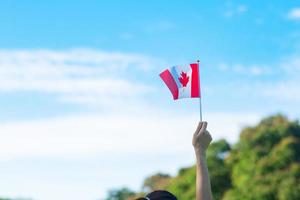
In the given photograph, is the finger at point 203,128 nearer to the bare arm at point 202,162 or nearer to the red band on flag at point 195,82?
the bare arm at point 202,162

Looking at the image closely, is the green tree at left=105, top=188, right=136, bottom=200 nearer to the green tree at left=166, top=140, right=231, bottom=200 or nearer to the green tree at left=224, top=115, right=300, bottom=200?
the green tree at left=166, top=140, right=231, bottom=200

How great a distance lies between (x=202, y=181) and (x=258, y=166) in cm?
2673

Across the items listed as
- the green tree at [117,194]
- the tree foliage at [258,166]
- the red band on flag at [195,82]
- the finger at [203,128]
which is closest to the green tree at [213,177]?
the tree foliage at [258,166]

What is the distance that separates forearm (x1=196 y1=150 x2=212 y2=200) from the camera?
4.83 m

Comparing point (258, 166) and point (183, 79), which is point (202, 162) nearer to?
point (183, 79)

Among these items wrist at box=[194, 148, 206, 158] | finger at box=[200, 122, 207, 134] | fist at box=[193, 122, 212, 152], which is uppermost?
finger at box=[200, 122, 207, 134]

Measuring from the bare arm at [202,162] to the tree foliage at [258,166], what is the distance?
82.2 ft

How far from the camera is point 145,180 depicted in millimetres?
43250

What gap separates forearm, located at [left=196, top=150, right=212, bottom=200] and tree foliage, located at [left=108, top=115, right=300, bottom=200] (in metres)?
25.1

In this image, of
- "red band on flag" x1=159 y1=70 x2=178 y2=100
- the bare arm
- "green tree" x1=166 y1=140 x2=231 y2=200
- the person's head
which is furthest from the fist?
"green tree" x1=166 y1=140 x2=231 y2=200

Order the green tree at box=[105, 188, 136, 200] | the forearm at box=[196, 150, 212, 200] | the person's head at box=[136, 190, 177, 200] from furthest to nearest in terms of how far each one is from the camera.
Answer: the green tree at box=[105, 188, 136, 200]
the forearm at box=[196, 150, 212, 200]
the person's head at box=[136, 190, 177, 200]

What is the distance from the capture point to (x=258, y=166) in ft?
103

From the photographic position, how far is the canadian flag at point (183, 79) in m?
6.05

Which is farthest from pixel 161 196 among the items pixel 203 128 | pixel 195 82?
pixel 195 82
